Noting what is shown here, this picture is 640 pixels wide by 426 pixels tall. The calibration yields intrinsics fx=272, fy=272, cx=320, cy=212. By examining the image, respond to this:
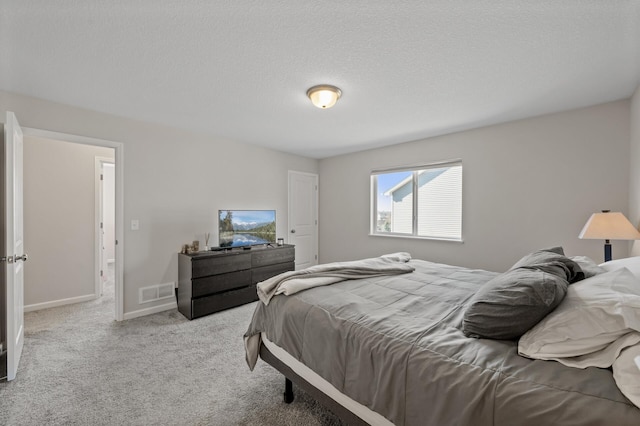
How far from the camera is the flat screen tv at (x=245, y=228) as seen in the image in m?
3.76

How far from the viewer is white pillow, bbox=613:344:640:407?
78 cm

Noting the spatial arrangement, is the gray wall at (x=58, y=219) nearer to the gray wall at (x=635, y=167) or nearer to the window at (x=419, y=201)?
the window at (x=419, y=201)

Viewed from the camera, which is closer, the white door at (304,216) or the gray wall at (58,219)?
the gray wall at (58,219)

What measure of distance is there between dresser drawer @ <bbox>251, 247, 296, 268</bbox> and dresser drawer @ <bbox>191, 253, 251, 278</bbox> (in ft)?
0.38

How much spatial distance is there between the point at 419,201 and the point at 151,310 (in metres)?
4.03

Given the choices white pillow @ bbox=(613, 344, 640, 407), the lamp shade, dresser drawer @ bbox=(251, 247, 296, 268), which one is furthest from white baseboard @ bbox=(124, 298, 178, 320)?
the lamp shade

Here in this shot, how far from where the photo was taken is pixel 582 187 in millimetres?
2885

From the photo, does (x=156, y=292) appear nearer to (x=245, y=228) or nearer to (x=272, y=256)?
(x=245, y=228)

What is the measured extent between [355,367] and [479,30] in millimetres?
2079

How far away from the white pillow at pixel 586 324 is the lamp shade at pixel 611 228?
1517 mm

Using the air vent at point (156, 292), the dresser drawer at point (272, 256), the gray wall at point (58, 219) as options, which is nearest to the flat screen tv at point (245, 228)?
the dresser drawer at point (272, 256)

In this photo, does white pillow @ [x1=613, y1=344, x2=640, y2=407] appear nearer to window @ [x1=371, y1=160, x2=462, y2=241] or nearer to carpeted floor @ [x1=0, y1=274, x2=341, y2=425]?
carpeted floor @ [x1=0, y1=274, x2=341, y2=425]

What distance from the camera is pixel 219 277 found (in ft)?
11.2

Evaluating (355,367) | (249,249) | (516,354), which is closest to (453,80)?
(516,354)
